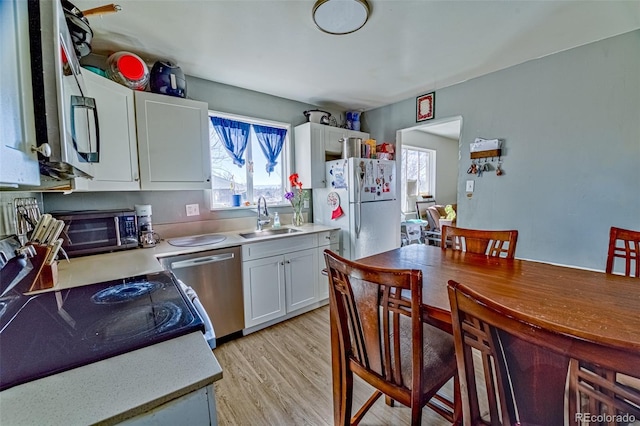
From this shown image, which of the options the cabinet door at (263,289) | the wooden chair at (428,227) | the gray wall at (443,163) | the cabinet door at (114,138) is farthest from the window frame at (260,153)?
the gray wall at (443,163)

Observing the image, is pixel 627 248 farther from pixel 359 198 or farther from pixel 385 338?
pixel 359 198

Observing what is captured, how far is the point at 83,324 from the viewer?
0.89 meters

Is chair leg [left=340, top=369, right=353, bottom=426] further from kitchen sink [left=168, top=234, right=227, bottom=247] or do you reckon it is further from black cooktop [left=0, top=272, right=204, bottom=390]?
kitchen sink [left=168, top=234, right=227, bottom=247]

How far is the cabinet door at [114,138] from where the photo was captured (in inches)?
66.8

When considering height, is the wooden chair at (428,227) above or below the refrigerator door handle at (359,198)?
below

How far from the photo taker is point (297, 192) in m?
3.28

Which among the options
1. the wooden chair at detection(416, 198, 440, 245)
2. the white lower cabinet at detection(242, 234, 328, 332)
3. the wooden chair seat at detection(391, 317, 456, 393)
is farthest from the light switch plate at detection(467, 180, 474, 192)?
the wooden chair at detection(416, 198, 440, 245)

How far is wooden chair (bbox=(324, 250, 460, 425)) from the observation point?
96 cm

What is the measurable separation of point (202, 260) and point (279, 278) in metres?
0.76

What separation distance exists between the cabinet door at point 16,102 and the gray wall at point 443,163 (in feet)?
18.7

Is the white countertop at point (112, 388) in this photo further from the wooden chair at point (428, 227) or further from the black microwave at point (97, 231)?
the wooden chair at point (428, 227)

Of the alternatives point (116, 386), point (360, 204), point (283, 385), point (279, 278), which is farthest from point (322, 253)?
point (116, 386)

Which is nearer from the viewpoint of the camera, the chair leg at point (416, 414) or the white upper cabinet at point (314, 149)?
the chair leg at point (416, 414)

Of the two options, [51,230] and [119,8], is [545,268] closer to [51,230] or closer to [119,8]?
[51,230]
